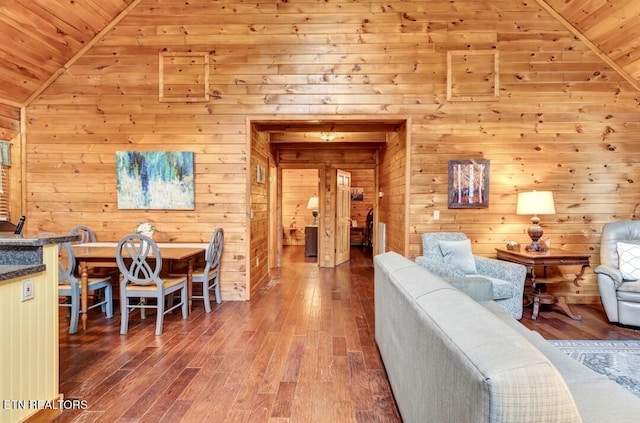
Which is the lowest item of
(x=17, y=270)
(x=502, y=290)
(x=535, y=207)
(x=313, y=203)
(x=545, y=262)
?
(x=502, y=290)

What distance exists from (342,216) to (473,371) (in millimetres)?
6259

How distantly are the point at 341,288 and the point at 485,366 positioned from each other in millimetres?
4198

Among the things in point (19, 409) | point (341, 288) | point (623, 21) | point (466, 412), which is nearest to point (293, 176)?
point (341, 288)

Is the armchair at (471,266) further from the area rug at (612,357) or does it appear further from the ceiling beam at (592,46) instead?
the ceiling beam at (592,46)

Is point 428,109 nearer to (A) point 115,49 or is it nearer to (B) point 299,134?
(B) point 299,134

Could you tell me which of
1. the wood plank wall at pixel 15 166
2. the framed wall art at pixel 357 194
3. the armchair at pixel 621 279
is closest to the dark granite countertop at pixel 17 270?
the wood plank wall at pixel 15 166

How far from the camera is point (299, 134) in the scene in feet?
19.6

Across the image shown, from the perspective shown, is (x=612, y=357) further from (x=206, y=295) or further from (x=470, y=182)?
(x=206, y=295)

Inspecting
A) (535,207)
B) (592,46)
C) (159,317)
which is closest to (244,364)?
(159,317)

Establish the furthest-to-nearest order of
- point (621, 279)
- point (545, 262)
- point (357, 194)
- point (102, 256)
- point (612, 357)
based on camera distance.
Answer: point (357, 194) < point (545, 262) < point (621, 279) < point (102, 256) < point (612, 357)

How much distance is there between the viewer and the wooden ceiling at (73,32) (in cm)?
356

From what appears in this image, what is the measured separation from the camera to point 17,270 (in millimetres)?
1670

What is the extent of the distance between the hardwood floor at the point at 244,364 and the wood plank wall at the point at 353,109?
1.00 metres

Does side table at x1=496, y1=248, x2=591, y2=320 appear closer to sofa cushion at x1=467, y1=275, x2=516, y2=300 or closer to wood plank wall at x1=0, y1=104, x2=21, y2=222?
sofa cushion at x1=467, y1=275, x2=516, y2=300
